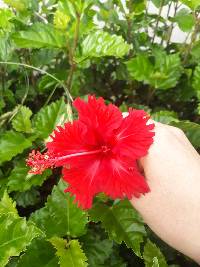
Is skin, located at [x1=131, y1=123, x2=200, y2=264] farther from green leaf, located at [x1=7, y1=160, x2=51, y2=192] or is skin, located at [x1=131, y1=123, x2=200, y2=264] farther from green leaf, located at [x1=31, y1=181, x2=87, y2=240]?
green leaf, located at [x1=7, y1=160, x2=51, y2=192]

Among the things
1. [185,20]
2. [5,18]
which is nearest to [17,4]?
[5,18]

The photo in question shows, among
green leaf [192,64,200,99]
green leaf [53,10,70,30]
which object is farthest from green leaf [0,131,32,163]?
green leaf [192,64,200,99]

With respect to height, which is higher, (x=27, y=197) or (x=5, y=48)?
(x=5, y=48)

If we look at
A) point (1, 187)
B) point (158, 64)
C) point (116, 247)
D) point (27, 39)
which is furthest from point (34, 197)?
point (158, 64)

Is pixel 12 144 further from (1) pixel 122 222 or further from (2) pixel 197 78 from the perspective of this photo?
(2) pixel 197 78

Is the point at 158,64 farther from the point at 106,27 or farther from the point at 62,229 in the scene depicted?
the point at 62,229

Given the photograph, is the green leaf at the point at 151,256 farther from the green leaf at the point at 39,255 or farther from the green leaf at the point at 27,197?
the green leaf at the point at 27,197
